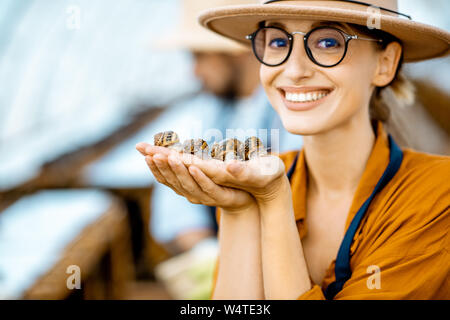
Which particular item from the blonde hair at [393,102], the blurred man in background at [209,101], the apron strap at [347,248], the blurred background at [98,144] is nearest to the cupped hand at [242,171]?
the apron strap at [347,248]

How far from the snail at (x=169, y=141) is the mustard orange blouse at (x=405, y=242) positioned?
2.07ft

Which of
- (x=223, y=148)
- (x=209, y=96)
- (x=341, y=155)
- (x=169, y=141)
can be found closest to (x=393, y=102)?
(x=341, y=155)

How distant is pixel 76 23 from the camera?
2232 millimetres

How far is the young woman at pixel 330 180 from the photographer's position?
4.67 ft

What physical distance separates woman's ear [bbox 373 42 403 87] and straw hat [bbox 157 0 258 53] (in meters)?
2.36

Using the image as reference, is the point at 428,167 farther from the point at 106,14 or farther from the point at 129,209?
the point at 106,14

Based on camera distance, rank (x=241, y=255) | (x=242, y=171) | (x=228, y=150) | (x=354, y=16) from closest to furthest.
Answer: (x=242, y=171)
(x=228, y=150)
(x=354, y=16)
(x=241, y=255)

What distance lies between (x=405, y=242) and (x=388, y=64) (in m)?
0.71

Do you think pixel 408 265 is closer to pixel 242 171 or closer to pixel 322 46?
pixel 242 171

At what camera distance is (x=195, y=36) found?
13.9 feet

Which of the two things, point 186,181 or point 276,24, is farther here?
point 276,24

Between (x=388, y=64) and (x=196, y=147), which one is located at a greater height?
(x=388, y=64)

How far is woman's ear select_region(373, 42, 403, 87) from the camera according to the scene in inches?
68.7

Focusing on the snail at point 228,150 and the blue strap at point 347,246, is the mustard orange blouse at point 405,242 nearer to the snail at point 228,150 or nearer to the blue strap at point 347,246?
the blue strap at point 347,246
